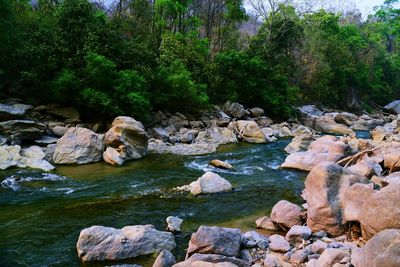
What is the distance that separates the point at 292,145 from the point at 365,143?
3025 millimetres

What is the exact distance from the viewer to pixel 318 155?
1270 centimetres

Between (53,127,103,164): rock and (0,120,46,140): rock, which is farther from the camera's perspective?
(0,120,46,140): rock

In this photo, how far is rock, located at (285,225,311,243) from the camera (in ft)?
21.4

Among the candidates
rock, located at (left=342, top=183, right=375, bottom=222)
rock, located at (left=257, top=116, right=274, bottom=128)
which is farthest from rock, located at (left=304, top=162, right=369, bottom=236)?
rock, located at (left=257, top=116, right=274, bottom=128)

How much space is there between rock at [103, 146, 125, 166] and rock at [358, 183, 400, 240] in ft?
28.2

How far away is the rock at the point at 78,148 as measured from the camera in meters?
12.5

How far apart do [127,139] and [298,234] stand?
878cm

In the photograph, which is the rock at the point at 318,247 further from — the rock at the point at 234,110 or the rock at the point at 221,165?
the rock at the point at 234,110

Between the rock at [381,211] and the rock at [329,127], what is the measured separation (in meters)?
20.1

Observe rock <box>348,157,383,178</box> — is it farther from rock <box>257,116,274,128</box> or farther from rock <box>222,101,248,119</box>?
rock <box>222,101,248,119</box>

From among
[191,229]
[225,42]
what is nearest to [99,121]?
[191,229]

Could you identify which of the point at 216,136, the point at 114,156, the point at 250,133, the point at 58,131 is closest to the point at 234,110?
the point at 250,133

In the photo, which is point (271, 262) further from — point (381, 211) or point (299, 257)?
point (381, 211)

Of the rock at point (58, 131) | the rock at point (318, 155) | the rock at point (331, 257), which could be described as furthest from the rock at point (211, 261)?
the rock at point (58, 131)
